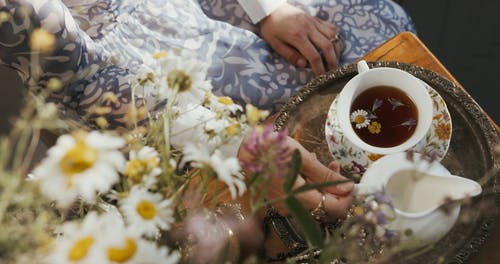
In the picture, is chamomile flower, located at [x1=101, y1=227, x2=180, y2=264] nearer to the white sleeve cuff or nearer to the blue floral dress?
the blue floral dress

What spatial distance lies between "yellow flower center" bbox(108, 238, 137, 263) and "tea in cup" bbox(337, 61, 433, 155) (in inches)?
15.6

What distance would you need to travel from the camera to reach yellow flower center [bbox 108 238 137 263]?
13.9 inches

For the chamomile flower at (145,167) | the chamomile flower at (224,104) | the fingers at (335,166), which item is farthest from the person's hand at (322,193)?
the chamomile flower at (145,167)

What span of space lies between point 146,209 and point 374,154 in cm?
37

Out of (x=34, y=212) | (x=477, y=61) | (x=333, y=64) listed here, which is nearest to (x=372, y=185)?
(x=34, y=212)

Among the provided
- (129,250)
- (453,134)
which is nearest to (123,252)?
(129,250)

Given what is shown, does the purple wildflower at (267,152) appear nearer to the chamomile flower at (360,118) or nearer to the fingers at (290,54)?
the chamomile flower at (360,118)

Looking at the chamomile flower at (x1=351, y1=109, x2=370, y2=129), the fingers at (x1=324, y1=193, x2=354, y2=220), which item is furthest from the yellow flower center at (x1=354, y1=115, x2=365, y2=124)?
the fingers at (x1=324, y1=193, x2=354, y2=220)

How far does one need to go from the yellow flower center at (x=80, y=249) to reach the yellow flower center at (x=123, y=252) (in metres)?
0.01

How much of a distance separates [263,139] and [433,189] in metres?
0.30

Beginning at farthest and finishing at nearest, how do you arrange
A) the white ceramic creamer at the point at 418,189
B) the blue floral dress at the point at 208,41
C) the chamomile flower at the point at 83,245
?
the blue floral dress at the point at 208,41
the white ceramic creamer at the point at 418,189
the chamomile flower at the point at 83,245

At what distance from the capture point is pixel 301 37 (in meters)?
1.03

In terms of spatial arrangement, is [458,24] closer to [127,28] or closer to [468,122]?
[468,122]

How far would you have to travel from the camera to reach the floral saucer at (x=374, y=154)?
696mm
